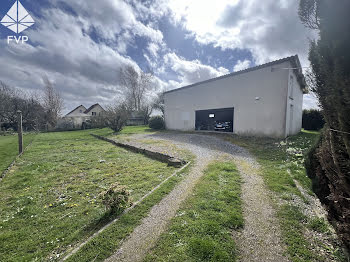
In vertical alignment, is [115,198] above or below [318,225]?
above

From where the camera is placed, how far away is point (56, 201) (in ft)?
9.62

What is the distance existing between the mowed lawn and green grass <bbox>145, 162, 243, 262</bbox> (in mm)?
1163

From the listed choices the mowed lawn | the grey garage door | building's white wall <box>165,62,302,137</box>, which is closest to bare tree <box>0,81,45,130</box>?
the mowed lawn

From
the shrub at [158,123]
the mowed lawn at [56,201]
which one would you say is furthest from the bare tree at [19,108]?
the mowed lawn at [56,201]

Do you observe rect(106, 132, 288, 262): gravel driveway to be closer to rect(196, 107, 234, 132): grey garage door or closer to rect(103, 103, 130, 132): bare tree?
rect(196, 107, 234, 132): grey garage door

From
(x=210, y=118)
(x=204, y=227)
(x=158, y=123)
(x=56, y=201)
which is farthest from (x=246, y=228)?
(x=158, y=123)

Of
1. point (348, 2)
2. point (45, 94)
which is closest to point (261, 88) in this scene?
point (348, 2)

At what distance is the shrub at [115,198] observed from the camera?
2363mm

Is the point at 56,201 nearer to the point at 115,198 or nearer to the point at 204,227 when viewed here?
the point at 115,198

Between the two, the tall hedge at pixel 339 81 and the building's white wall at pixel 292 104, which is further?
the building's white wall at pixel 292 104

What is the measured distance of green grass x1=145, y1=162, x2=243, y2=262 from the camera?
164cm

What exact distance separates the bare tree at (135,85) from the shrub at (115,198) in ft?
99.5

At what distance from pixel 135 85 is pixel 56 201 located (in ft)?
101

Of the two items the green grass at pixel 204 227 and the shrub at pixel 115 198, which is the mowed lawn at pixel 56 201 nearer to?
the shrub at pixel 115 198
